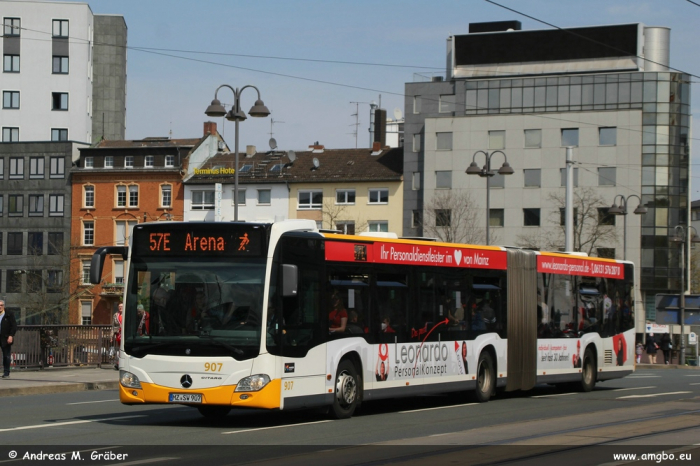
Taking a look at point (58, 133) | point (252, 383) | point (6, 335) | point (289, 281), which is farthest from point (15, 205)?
point (252, 383)

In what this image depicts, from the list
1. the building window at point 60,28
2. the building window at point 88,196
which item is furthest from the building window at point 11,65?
the building window at point 88,196

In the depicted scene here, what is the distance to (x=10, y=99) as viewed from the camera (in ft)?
296

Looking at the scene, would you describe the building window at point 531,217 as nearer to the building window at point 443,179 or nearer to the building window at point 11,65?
the building window at point 443,179

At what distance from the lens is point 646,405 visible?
20.0 metres

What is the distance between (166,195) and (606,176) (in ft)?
110

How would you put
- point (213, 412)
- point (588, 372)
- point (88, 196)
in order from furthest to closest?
point (88, 196)
point (588, 372)
point (213, 412)

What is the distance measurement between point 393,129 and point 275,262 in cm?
11887

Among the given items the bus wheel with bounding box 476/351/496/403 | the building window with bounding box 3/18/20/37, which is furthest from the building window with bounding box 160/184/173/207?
the bus wheel with bounding box 476/351/496/403

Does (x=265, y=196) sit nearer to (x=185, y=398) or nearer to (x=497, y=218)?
(x=497, y=218)

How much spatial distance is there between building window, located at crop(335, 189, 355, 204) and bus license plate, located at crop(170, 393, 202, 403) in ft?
231

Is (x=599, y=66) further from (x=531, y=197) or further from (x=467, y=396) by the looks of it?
(x=467, y=396)

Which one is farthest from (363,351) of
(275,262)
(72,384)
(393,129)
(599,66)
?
(393,129)

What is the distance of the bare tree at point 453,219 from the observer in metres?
80.8

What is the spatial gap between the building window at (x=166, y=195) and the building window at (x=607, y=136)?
33.0m
